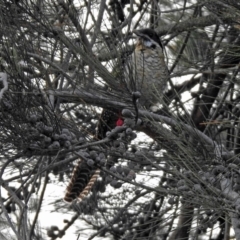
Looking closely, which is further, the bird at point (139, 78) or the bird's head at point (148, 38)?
the bird's head at point (148, 38)

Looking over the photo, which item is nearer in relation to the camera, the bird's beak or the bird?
the bird

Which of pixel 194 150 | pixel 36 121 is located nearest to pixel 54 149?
pixel 36 121

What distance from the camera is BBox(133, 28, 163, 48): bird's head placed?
15.5 ft

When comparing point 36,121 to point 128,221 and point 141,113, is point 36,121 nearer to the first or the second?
point 141,113

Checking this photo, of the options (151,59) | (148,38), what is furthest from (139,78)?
(148,38)

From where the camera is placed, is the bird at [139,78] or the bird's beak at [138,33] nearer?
the bird at [139,78]

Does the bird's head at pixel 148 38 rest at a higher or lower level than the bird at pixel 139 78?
higher

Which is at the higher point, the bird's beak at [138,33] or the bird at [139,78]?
the bird's beak at [138,33]

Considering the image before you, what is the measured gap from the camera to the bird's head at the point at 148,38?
15.5ft

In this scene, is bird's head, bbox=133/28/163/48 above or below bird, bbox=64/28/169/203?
above

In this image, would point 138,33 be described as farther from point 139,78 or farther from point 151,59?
point 139,78

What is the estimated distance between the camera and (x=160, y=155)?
340cm

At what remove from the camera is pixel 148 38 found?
476 centimetres

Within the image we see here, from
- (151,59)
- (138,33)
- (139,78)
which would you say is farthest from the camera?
(138,33)
